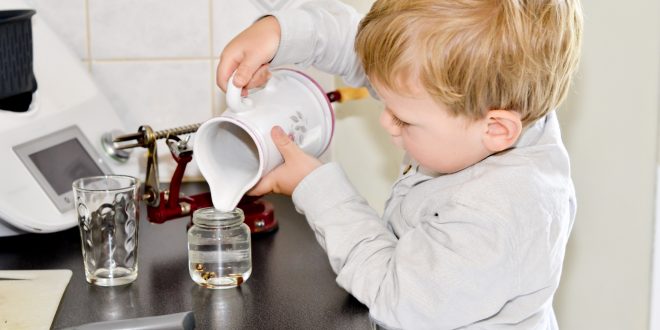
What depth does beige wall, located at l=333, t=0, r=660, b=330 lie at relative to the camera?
1104mm

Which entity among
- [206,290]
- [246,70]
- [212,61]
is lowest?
[206,290]

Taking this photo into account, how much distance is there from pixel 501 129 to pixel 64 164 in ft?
2.09

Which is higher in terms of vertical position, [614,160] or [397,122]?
[397,122]

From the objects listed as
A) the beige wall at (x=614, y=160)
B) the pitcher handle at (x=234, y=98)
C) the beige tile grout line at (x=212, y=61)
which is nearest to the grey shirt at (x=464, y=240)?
the pitcher handle at (x=234, y=98)

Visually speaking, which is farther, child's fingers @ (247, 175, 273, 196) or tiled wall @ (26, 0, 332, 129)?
tiled wall @ (26, 0, 332, 129)

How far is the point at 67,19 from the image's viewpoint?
146cm

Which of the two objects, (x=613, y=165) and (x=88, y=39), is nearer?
(x=613, y=165)

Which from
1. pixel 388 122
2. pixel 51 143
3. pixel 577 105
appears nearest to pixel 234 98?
pixel 388 122

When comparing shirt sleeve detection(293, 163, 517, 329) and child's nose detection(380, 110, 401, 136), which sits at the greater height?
child's nose detection(380, 110, 401, 136)

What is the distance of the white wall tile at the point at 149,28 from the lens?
146 centimetres

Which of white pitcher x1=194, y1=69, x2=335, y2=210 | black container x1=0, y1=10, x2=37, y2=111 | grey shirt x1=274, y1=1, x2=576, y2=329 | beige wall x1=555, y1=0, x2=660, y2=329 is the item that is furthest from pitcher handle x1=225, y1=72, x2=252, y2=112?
beige wall x1=555, y1=0, x2=660, y2=329

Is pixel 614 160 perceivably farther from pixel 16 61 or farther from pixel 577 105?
pixel 16 61

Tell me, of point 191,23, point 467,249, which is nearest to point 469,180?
point 467,249

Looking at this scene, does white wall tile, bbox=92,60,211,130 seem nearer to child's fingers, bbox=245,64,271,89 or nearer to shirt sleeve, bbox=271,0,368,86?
shirt sleeve, bbox=271,0,368,86
